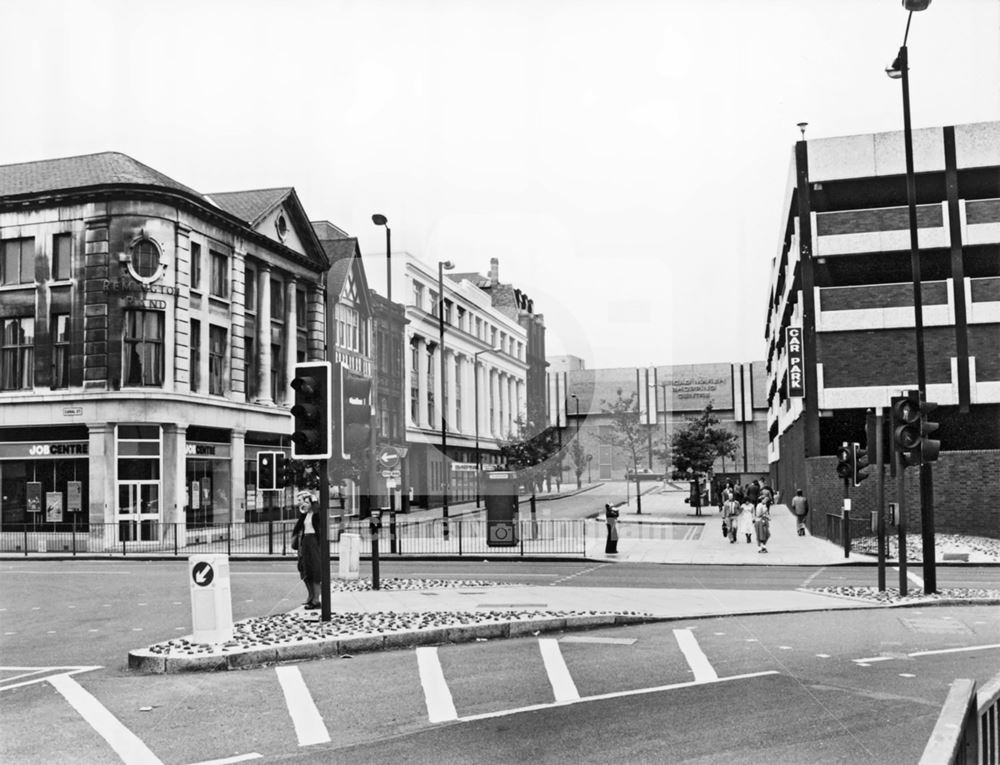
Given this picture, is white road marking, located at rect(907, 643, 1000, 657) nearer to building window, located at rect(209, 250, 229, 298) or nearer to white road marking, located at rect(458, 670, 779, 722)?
white road marking, located at rect(458, 670, 779, 722)

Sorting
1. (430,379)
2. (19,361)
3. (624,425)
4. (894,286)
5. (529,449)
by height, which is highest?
(894,286)

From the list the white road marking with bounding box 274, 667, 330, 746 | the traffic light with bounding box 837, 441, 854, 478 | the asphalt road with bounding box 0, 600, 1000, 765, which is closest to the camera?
the asphalt road with bounding box 0, 600, 1000, 765

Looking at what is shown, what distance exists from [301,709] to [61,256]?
30.2 m

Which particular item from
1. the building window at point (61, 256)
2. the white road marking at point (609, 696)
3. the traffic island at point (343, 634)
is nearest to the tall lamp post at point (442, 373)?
the traffic island at point (343, 634)

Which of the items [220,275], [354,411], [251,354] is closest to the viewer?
[354,411]

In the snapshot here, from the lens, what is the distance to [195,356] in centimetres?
3584

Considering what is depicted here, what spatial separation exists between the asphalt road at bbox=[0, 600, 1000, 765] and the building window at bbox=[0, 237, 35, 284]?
2597cm

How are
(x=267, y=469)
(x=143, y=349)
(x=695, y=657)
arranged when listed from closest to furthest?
(x=695, y=657), (x=267, y=469), (x=143, y=349)

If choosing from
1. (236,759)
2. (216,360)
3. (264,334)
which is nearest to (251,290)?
(264,334)

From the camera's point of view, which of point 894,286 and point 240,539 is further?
point 894,286

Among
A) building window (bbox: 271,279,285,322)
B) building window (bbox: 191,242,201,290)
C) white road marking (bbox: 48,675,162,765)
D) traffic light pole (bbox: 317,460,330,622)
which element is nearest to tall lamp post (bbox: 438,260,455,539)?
traffic light pole (bbox: 317,460,330,622)

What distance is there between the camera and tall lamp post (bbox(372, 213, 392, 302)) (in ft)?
39.6

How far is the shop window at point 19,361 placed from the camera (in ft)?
115

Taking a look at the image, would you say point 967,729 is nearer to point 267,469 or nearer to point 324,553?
point 324,553
